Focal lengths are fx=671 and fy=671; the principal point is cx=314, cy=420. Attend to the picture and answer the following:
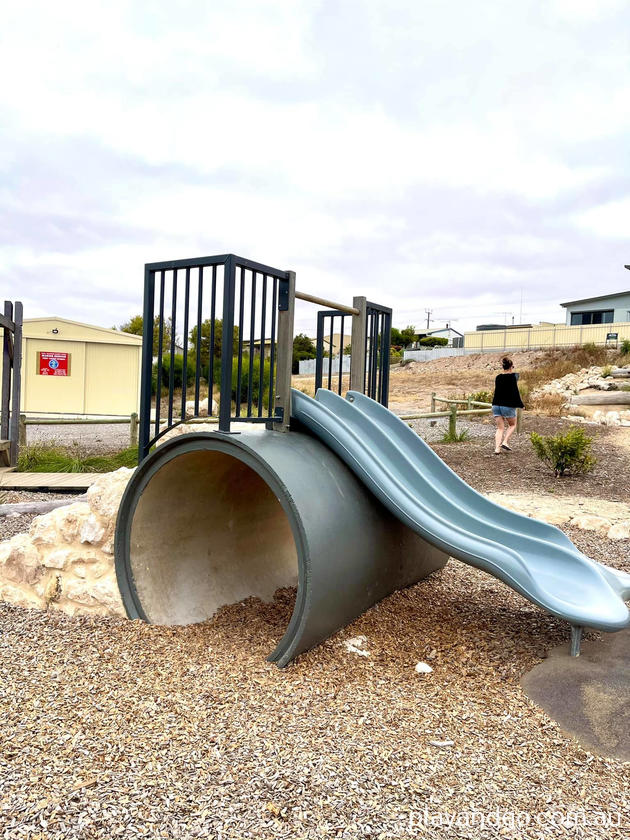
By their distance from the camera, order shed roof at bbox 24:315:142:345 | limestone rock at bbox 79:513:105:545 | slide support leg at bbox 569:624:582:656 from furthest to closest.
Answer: shed roof at bbox 24:315:142:345, limestone rock at bbox 79:513:105:545, slide support leg at bbox 569:624:582:656

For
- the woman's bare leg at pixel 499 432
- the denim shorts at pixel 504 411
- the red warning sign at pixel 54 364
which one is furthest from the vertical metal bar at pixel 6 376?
the red warning sign at pixel 54 364

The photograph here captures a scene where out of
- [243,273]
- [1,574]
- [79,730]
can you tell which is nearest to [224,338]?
[243,273]

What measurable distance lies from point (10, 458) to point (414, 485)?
788cm

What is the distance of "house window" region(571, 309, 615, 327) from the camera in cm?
4406

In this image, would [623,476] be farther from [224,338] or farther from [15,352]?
[15,352]

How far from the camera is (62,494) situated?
8.17m

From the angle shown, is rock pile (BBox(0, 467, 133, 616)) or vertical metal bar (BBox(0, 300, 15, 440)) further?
vertical metal bar (BBox(0, 300, 15, 440))

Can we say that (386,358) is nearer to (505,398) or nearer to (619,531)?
(619,531)

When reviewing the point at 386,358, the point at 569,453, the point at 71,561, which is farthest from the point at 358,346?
the point at 569,453

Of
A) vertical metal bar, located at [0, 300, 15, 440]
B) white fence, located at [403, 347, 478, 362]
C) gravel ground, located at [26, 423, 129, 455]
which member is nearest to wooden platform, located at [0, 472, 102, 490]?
vertical metal bar, located at [0, 300, 15, 440]

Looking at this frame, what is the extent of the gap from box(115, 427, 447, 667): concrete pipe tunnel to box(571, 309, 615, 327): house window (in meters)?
42.5

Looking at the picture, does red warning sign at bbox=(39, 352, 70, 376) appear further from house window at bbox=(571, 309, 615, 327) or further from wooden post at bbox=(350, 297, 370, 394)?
house window at bbox=(571, 309, 615, 327)

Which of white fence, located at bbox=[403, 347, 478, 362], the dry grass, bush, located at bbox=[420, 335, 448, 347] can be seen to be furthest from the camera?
bush, located at bbox=[420, 335, 448, 347]

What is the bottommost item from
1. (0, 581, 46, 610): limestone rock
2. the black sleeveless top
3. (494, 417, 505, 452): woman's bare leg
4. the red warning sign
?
(0, 581, 46, 610): limestone rock
